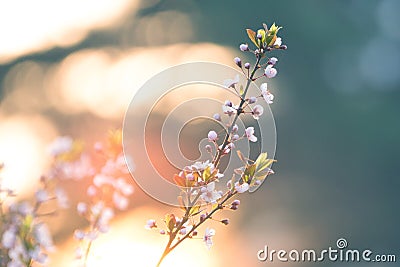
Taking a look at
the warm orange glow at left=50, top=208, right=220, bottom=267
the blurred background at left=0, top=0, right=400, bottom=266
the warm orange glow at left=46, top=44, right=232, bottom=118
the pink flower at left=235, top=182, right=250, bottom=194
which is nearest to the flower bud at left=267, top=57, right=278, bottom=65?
the pink flower at left=235, top=182, right=250, bottom=194

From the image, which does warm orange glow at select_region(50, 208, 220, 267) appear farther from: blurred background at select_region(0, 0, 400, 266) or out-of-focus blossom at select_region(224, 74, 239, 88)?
out-of-focus blossom at select_region(224, 74, 239, 88)

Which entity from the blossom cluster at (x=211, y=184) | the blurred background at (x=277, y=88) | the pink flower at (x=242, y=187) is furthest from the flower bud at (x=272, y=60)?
the blurred background at (x=277, y=88)

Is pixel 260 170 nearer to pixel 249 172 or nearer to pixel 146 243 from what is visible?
pixel 249 172

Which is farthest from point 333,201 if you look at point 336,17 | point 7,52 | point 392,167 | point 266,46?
point 266,46

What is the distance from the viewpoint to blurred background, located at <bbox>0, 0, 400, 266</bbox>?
3139mm

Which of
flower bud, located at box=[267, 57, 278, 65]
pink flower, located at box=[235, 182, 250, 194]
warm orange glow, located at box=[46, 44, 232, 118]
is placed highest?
warm orange glow, located at box=[46, 44, 232, 118]

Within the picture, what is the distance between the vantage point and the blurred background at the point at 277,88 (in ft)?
10.3

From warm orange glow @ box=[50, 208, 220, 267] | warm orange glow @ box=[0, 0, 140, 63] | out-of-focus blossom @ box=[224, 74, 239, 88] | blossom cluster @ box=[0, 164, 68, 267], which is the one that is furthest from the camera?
warm orange glow @ box=[0, 0, 140, 63]

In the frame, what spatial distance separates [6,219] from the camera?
18.9 inches

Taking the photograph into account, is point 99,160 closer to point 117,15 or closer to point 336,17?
point 117,15

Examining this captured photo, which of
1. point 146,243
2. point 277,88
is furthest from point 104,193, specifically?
point 277,88

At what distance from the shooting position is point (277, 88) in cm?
392

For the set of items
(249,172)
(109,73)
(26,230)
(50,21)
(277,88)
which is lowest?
(26,230)

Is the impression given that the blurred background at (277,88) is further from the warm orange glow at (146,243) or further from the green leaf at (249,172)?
the green leaf at (249,172)
